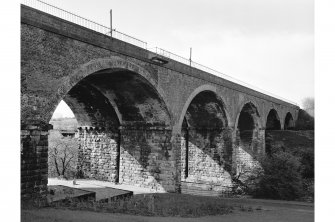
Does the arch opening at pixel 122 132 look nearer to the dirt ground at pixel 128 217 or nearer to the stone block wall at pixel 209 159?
the dirt ground at pixel 128 217

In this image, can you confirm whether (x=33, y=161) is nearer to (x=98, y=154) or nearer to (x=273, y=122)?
Result: (x=98, y=154)

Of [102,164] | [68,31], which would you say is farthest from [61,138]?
[68,31]

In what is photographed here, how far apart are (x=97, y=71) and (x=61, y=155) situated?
1129cm

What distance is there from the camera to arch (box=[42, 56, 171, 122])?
31.0 feet

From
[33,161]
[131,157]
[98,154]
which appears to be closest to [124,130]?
[131,157]

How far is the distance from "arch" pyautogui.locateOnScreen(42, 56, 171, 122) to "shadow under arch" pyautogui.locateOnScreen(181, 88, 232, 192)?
237 inches

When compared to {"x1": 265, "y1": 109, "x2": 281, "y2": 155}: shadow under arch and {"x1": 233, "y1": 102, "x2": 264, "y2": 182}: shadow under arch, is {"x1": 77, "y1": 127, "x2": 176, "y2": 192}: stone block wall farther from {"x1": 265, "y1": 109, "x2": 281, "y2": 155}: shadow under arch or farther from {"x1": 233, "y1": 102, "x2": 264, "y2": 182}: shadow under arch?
{"x1": 265, "y1": 109, "x2": 281, "y2": 155}: shadow under arch

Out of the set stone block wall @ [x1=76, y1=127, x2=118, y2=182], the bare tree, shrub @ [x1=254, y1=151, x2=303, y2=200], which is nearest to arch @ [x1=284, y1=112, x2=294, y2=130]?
shrub @ [x1=254, y1=151, x2=303, y2=200]

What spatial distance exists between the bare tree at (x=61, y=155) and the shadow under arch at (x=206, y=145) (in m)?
7.69

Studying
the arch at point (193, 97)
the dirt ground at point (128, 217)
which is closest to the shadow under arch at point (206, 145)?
the arch at point (193, 97)

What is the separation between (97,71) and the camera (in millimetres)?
11234

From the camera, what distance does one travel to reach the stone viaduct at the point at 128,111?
29.0 feet

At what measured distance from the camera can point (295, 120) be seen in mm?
42125

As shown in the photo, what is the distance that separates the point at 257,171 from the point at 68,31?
11348 mm
